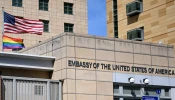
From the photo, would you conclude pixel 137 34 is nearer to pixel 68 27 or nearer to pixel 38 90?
pixel 38 90

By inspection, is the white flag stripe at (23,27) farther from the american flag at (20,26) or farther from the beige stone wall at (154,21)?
the beige stone wall at (154,21)

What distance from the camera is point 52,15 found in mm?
60688

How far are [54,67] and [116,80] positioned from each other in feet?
13.8

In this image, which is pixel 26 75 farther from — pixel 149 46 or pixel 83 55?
pixel 149 46

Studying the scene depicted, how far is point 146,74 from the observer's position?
32562mm

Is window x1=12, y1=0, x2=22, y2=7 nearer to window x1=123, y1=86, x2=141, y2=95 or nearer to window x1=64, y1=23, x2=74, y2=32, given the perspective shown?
window x1=64, y1=23, x2=74, y2=32

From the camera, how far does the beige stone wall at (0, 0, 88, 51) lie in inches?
2295

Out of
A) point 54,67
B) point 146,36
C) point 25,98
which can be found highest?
point 146,36

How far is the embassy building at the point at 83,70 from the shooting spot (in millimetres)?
28922

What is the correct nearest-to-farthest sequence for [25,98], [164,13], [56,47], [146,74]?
[25,98] < [56,47] < [146,74] < [164,13]

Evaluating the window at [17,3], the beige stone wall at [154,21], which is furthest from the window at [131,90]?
the window at [17,3]

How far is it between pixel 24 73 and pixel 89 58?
435 centimetres

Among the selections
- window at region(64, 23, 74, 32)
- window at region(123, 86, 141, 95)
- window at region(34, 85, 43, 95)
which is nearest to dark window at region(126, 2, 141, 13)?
window at region(123, 86, 141, 95)

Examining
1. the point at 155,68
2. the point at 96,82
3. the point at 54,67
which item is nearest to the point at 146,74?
the point at 155,68
